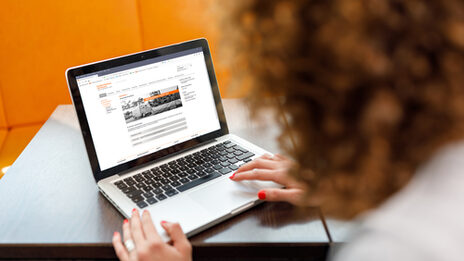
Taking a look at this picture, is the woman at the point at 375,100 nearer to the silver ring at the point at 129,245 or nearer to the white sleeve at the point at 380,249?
the white sleeve at the point at 380,249

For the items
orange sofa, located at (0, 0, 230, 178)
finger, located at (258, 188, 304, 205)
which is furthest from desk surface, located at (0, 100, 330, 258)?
orange sofa, located at (0, 0, 230, 178)

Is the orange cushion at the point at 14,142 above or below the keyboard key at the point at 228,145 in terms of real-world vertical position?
above

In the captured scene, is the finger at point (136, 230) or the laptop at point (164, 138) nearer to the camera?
the finger at point (136, 230)

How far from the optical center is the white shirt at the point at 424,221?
0.33m

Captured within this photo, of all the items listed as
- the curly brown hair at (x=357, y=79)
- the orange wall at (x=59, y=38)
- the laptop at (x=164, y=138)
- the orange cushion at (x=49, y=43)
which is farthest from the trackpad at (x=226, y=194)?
the orange cushion at (x=49, y=43)

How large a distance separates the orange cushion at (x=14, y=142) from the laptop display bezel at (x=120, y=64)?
831mm

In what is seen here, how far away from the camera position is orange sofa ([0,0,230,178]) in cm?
170

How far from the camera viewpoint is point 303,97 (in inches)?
16.0

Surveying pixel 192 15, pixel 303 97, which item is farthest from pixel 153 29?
pixel 303 97

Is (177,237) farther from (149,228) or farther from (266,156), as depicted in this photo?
(266,156)

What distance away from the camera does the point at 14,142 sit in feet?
5.46

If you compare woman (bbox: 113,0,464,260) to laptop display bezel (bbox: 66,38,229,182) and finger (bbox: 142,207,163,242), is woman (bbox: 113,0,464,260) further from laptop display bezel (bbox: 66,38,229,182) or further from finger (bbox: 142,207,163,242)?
laptop display bezel (bbox: 66,38,229,182)

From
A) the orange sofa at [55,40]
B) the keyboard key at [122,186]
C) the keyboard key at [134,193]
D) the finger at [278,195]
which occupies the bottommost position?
the finger at [278,195]

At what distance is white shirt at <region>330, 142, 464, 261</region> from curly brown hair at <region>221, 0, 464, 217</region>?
23 millimetres
